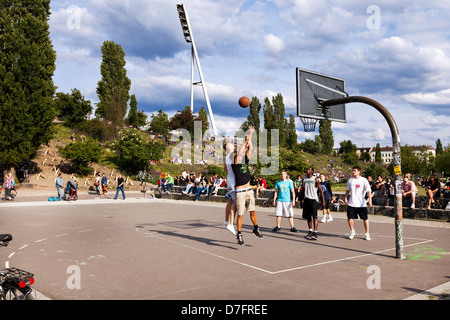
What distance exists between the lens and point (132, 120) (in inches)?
3046

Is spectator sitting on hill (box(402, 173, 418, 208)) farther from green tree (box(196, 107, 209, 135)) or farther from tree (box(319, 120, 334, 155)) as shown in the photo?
tree (box(319, 120, 334, 155))

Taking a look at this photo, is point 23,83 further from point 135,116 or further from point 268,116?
point 268,116

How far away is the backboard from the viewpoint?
29.8ft

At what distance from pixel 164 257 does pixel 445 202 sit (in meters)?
11.2

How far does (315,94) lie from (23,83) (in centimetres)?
3208

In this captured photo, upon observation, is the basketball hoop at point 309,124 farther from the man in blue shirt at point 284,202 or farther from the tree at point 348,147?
the tree at point 348,147

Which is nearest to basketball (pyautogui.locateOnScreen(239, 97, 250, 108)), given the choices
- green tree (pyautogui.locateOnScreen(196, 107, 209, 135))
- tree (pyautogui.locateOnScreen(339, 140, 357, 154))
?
green tree (pyautogui.locateOnScreen(196, 107, 209, 135))

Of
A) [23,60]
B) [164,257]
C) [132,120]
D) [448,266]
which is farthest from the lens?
[132,120]

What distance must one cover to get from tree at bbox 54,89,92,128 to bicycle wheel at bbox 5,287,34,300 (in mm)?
60192

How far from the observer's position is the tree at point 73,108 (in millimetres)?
58844

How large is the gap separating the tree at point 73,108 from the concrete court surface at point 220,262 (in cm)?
5252

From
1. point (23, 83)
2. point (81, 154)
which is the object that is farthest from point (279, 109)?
point (23, 83)
